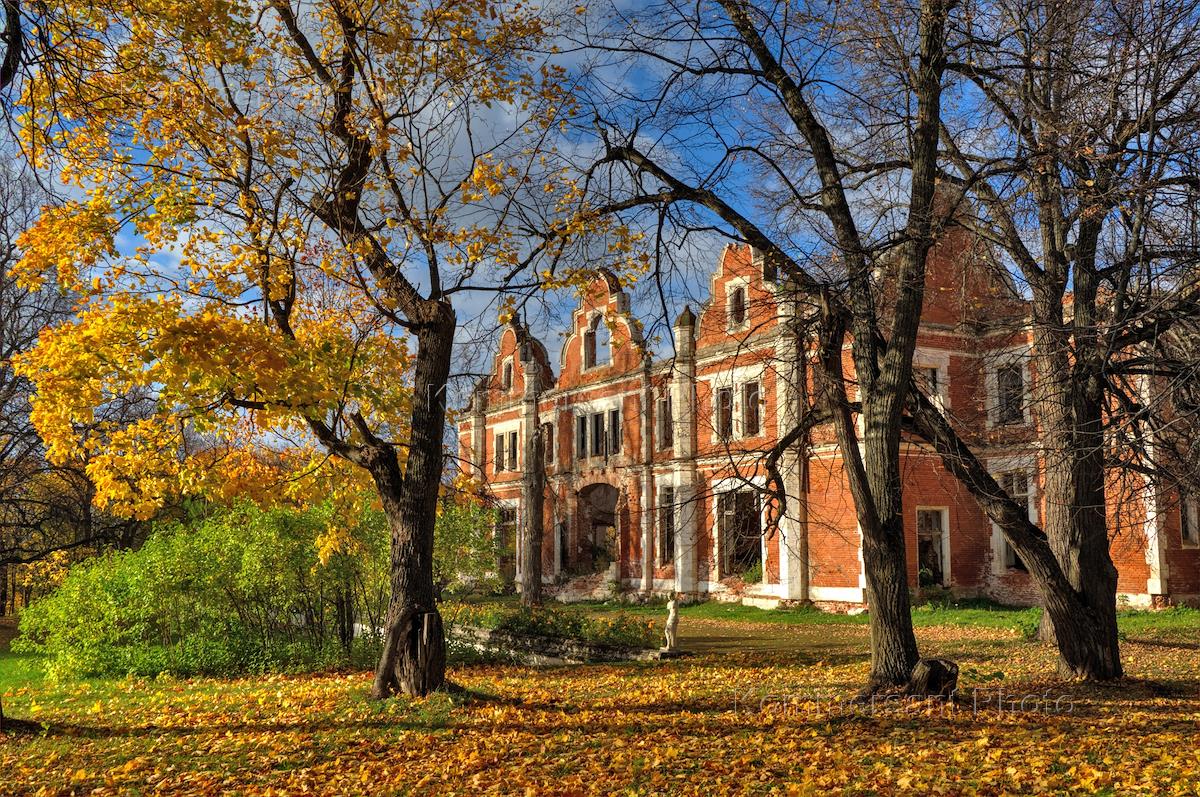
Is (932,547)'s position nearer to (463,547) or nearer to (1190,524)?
(1190,524)

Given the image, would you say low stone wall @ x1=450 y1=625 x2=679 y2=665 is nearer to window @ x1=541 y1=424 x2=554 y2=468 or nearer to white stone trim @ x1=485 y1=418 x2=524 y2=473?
window @ x1=541 y1=424 x2=554 y2=468

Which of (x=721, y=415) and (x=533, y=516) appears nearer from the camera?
(x=721, y=415)

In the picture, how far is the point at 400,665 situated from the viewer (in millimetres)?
10414

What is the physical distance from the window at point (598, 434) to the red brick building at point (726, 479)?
5 cm

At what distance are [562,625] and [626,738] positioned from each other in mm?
8887

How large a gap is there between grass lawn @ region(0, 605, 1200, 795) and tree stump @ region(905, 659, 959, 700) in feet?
1.02

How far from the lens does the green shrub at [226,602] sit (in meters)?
14.9

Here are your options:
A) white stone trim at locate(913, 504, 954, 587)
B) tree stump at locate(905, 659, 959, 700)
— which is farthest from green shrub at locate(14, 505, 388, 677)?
white stone trim at locate(913, 504, 954, 587)

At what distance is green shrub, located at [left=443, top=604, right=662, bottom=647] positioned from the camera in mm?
16109

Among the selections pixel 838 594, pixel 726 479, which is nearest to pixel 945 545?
pixel 838 594

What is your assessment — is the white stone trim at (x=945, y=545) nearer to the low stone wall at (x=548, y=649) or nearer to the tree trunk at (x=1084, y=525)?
the low stone wall at (x=548, y=649)

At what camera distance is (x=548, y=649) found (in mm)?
16062

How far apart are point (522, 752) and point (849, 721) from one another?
2.99m

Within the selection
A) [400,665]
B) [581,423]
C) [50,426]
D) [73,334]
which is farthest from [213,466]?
[581,423]
